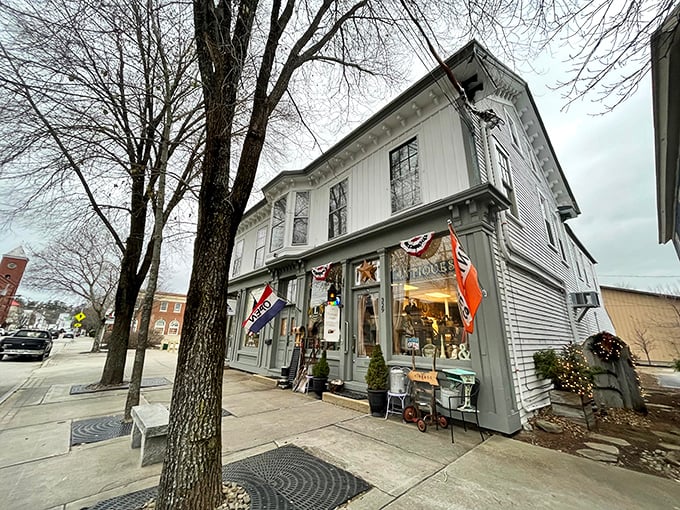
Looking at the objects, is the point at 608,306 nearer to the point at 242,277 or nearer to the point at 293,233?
the point at 293,233

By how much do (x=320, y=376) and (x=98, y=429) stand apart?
417 cm

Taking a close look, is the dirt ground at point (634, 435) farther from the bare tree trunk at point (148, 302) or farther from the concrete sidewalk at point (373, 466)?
the bare tree trunk at point (148, 302)

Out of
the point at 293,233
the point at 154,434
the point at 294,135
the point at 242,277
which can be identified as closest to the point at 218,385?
the point at 154,434

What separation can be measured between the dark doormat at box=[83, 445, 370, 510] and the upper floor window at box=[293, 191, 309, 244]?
6990mm

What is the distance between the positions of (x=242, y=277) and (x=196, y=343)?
10.4m

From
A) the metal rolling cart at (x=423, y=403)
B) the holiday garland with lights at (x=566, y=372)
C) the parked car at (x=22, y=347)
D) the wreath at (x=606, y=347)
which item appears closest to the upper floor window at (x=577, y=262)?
the wreath at (x=606, y=347)

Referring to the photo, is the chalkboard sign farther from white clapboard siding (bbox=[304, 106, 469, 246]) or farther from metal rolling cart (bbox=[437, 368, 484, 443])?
metal rolling cart (bbox=[437, 368, 484, 443])

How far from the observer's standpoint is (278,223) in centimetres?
1067

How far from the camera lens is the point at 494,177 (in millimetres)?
5941

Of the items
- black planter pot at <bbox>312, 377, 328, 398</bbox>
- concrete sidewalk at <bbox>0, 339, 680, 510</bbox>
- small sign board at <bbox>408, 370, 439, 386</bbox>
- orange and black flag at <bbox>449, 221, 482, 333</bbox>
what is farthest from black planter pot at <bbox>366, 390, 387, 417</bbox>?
orange and black flag at <bbox>449, 221, 482, 333</bbox>

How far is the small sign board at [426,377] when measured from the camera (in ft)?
14.7

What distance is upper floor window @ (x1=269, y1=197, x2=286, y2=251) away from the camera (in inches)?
408

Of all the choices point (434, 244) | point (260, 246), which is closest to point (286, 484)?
point (434, 244)

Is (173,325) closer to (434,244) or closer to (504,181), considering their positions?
(434,244)
